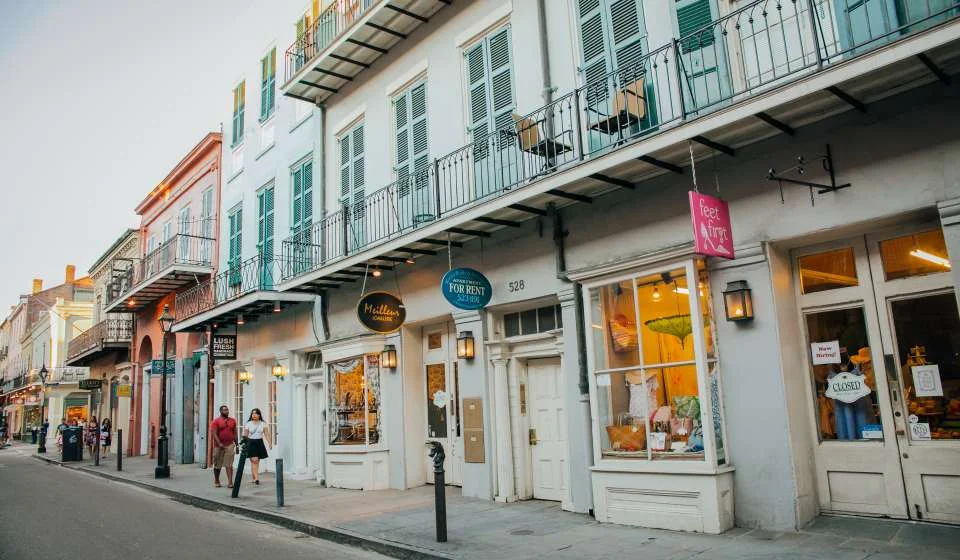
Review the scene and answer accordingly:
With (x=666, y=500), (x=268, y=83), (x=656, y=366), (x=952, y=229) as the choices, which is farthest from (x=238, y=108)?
(x=952, y=229)

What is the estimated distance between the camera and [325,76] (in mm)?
13984

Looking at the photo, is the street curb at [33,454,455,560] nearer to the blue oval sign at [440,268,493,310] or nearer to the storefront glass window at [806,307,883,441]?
the blue oval sign at [440,268,493,310]

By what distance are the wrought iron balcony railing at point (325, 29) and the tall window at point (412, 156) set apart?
1.80 metres

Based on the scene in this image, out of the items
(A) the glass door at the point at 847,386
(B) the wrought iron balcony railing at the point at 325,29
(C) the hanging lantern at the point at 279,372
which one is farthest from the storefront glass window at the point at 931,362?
(C) the hanging lantern at the point at 279,372

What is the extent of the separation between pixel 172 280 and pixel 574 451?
16321 millimetres

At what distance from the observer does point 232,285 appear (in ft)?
59.2

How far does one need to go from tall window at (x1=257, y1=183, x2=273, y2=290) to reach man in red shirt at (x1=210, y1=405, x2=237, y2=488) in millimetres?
3628

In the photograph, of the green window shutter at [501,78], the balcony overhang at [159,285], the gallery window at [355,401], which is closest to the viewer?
the green window shutter at [501,78]

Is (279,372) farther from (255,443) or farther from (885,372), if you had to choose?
(885,372)

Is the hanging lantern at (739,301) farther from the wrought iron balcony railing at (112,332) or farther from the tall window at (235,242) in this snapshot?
the wrought iron balcony railing at (112,332)

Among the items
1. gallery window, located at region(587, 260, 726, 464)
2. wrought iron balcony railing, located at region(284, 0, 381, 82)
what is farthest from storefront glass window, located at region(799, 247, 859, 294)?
wrought iron balcony railing, located at region(284, 0, 381, 82)

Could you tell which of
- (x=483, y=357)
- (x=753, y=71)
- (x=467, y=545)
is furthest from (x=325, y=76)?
(x=467, y=545)

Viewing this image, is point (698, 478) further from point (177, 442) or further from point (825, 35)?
point (177, 442)

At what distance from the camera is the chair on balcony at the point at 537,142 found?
354 inches
